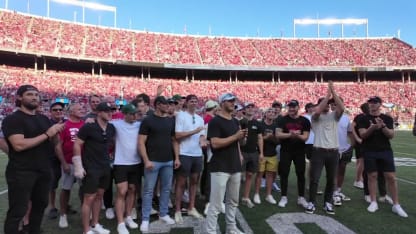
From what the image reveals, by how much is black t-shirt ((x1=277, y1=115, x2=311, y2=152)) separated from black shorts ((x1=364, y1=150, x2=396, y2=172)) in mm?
1184

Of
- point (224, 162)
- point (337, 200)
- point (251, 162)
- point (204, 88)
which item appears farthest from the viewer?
point (204, 88)

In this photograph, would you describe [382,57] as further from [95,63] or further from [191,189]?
[191,189]

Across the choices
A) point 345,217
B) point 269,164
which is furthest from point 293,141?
point 345,217

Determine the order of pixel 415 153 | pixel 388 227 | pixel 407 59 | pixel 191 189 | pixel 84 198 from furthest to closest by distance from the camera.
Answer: pixel 407 59 < pixel 415 153 < pixel 191 189 < pixel 388 227 < pixel 84 198

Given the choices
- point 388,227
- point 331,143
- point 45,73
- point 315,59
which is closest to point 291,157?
point 331,143

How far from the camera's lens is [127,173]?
5484mm

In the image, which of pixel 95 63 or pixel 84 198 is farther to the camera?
pixel 95 63

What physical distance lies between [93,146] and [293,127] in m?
3.59

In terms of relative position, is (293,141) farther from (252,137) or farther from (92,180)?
(92,180)

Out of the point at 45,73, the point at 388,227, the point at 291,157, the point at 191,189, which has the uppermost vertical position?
the point at 45,73

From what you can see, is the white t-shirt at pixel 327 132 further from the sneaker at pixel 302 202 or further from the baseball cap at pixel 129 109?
the baseball cap at pixel 129 109

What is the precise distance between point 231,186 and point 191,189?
4.43 feet

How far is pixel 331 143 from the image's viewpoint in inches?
254

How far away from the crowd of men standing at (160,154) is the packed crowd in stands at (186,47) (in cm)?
3474
